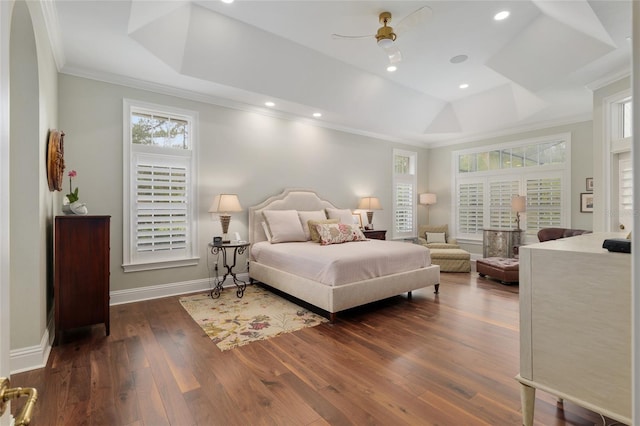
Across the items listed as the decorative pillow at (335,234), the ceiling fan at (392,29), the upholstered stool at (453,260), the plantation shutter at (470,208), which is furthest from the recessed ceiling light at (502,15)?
the plantation shutter at (470,208)

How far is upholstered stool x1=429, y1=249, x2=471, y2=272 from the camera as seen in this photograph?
5762 millimetres

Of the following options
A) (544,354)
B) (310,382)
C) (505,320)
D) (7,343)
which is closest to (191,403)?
(310,382)

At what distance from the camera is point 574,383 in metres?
1.51

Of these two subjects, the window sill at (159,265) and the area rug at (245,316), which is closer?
the area rug at (245,316)

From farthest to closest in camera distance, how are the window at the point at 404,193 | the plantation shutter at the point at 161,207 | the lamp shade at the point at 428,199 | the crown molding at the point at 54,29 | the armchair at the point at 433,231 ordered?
the lamp shade at the point at 428,199 < the window at the point at 404,193 < the armchair at the point at 433,231 < the plantation shutter at the point at 161,207 < the crown molding at the point at 54,29

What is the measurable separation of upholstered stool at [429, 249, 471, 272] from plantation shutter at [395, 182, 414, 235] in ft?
4.88

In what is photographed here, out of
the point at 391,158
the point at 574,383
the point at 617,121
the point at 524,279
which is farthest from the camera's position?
the point at 391,158

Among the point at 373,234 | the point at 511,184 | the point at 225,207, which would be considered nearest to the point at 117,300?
the point at 225,207

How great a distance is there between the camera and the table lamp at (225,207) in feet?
14.3

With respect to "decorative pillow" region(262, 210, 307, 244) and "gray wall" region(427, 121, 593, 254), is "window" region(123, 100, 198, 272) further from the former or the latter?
"gray wall" region(427, 121, 593, 254)

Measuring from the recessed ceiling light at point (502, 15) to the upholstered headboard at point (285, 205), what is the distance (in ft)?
11.6

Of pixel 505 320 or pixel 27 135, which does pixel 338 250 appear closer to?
pixel 505 320

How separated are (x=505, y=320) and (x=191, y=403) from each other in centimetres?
313

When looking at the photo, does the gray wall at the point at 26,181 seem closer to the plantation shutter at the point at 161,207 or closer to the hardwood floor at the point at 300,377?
the hardwood floor at the point at 300,377
